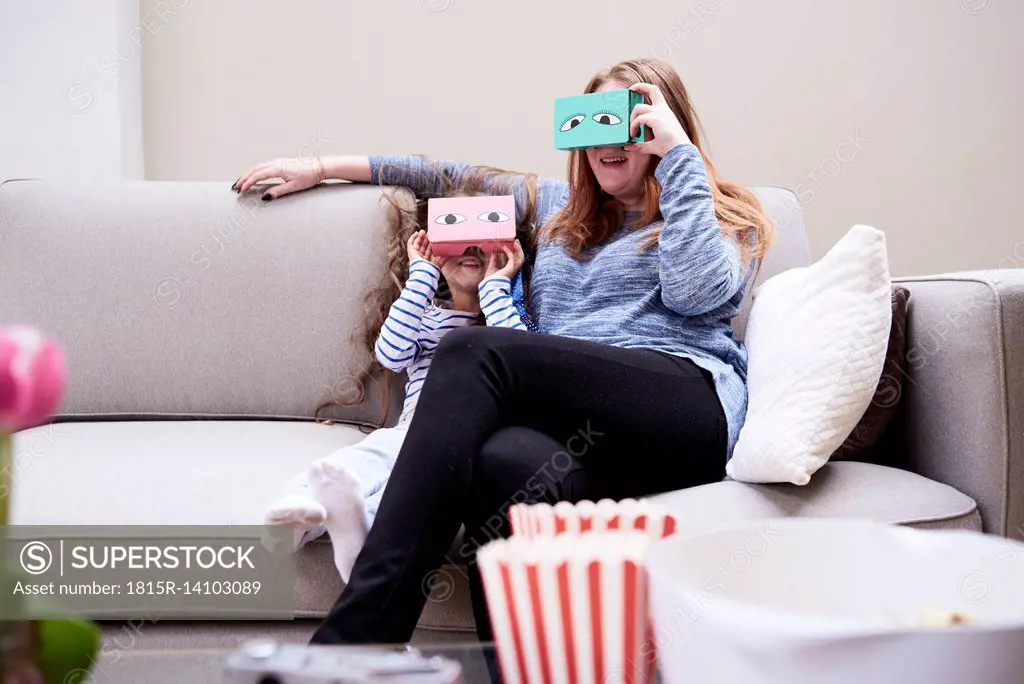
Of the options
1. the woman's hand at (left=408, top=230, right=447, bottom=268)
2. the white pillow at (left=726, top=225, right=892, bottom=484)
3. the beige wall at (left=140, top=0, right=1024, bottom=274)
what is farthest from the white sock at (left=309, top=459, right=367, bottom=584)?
the beige wall at (left=140, top=0, right=1024, bottom=274)

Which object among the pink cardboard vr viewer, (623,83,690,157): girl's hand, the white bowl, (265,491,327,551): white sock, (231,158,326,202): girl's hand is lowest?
(265,491,327,551): white sock

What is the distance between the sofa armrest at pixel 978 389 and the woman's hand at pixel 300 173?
3.43 feet

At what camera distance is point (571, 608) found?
583 mm

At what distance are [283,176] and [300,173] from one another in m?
0.03

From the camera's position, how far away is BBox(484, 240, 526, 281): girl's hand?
151cm

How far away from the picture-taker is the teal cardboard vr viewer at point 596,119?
4.53ft

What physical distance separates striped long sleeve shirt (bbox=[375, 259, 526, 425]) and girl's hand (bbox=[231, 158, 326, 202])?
31cm

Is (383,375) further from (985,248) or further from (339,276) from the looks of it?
(985,248)

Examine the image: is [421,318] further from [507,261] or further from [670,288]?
[670,288]

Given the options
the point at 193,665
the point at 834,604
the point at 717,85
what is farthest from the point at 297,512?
the point at 717,85

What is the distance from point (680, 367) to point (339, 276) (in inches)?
26.7

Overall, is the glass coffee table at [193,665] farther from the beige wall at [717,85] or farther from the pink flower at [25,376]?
the beige wall at [717,85]

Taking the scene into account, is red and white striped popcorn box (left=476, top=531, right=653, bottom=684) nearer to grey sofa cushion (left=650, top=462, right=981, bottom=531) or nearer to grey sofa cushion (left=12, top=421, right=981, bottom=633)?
grey sofa cushion (left=12, top=421, right=981, bottom=633)

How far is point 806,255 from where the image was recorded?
161 cm
